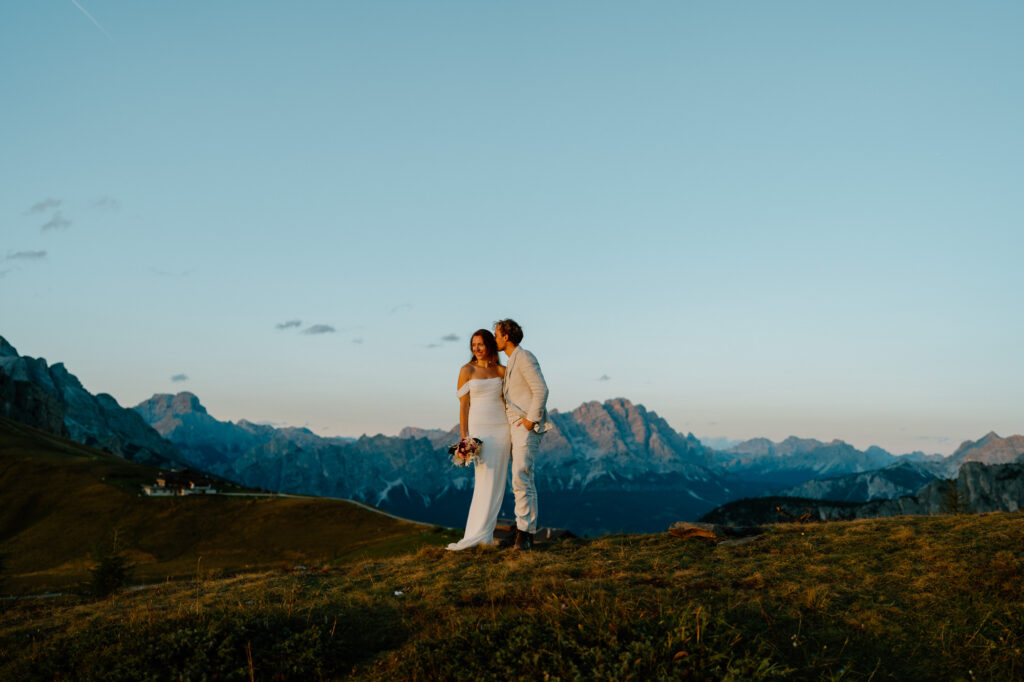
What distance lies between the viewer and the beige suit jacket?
14.0 m

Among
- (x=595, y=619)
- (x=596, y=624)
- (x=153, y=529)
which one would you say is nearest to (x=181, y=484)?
(x=153, y=529)

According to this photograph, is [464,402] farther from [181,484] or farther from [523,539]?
[181,484]

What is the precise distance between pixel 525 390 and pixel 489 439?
165 centimetres

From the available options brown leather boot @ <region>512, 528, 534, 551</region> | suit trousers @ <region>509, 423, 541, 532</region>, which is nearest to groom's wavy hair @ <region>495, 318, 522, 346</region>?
suit trousers @ <region>509, 423, 541, 532</region>

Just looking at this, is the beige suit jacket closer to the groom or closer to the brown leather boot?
the groom

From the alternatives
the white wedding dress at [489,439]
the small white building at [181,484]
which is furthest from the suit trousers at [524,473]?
the small white building at [181,484]

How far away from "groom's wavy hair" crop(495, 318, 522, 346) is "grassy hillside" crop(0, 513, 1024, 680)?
16.4 ft

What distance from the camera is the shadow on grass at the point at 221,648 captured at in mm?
7570

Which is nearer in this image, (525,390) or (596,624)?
(596,624)

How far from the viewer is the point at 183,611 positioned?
32.2ft

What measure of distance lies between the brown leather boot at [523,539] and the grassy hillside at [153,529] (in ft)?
78.7

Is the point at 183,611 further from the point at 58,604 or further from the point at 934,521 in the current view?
the point at 934,521

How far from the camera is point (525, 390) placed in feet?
48.0

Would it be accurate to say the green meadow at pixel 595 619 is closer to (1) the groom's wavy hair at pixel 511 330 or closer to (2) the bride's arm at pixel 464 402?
(2) the bride's arm at pixel 464 402
